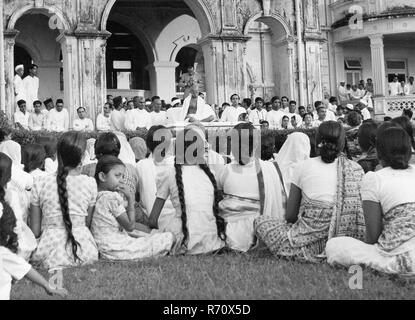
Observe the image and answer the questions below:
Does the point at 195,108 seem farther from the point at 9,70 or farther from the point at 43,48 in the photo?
the point at 43,48

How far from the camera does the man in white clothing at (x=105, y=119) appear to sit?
→ 17984 mm

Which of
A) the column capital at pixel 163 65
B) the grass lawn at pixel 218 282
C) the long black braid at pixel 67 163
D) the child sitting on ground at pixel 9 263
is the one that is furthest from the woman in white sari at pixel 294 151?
the column capital at pixel 163 65

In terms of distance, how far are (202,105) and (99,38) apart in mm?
5455

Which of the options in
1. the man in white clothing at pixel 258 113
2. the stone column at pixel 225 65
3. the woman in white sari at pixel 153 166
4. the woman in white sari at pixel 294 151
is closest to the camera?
the woman in white sari at pixel 153 166

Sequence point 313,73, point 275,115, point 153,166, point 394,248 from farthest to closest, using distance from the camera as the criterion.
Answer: point 313,73 < point 275,115 < point 153,166 < point 394,248

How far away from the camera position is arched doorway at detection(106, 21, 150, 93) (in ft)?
79.9

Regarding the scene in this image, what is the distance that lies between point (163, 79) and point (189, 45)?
236 centimetres

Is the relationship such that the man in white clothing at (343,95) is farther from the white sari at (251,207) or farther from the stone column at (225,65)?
the white sari at (251,207)

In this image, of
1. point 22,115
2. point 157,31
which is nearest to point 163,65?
point 157,31

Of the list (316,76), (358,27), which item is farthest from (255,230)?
(358,27)

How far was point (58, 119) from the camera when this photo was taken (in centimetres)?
1741

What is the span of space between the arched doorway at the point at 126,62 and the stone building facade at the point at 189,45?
0.04 meters
